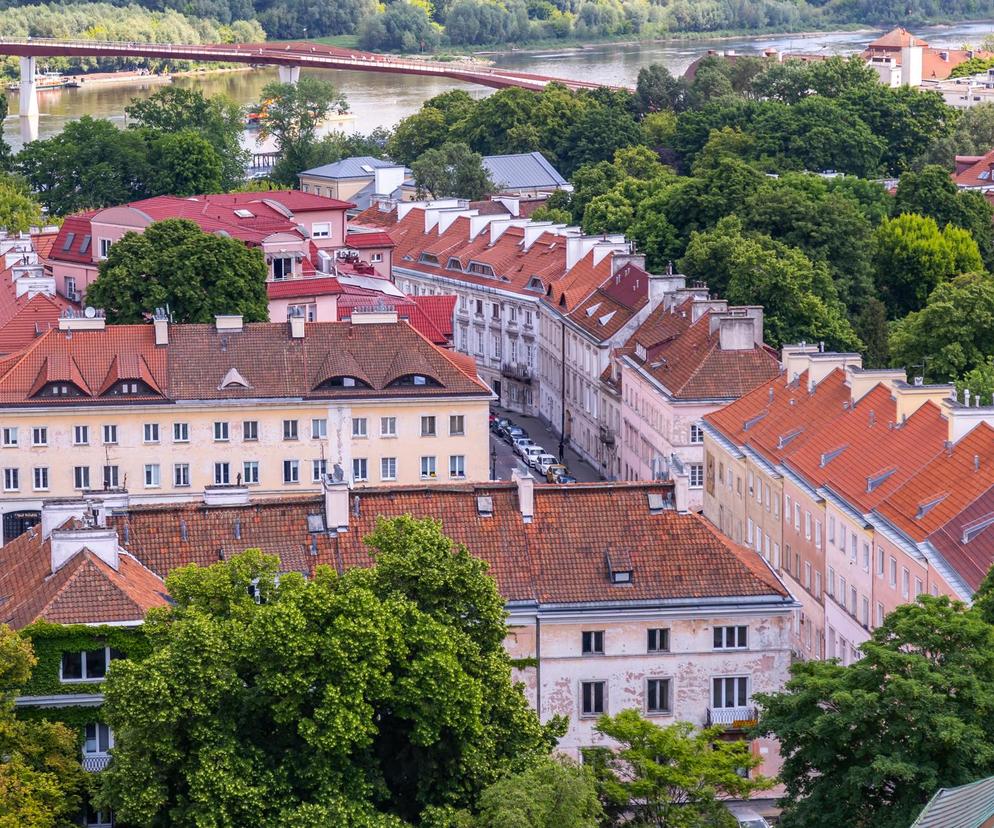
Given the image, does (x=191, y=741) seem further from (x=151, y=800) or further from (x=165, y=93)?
(x=165, y=93)

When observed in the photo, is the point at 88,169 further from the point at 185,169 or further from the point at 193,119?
the point at 193,119

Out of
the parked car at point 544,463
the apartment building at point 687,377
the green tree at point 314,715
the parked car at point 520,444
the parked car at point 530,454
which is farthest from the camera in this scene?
the parked car at point 520,444

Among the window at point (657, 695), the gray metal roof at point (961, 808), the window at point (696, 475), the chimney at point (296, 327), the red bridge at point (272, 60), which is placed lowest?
the gray metal roof at point (961, 808)

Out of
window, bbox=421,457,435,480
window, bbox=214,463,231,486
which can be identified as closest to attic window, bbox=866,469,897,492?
window, bbox=421,457,435,480

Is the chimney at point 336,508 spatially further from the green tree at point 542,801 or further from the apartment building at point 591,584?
the green tree at point 542,801

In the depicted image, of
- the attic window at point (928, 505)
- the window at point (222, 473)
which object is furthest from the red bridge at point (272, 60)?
the attic window at point (928, 505)

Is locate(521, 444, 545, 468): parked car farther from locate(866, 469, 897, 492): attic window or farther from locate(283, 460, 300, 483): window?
locate(866, 469, 897, 492): attic window

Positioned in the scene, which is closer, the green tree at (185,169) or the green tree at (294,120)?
the green tree at (185,169)

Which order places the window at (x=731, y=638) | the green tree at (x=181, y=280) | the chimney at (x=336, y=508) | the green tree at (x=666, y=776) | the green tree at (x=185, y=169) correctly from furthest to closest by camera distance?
the green tree at (x=185, y=169)
the green tree at (x=181, y=280)
the chimney at (x=336, y=508)
the window at (x=731, y=638)
the green tree at (x=666, y=776)
